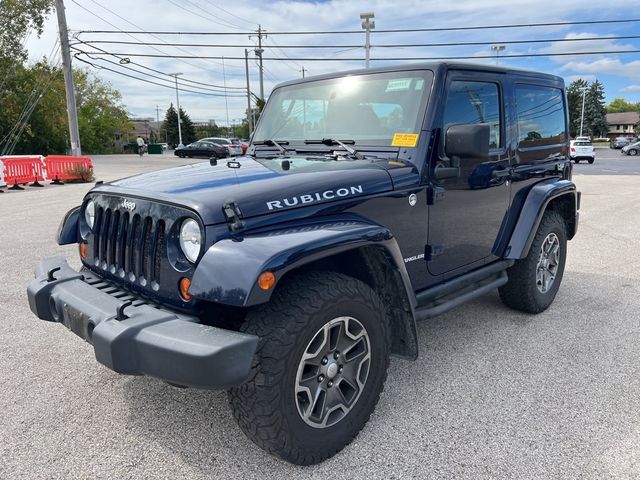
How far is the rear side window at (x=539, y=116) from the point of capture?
382cm

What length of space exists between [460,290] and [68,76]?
71.3 ft

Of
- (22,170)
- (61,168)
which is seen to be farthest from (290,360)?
(61,168)

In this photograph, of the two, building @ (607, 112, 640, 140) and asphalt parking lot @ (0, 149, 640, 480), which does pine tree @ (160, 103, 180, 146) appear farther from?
building @ (607, 112, 640, 140)

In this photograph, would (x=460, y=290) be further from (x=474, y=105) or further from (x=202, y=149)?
(x=202, y=149)

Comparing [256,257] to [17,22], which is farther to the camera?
[17,22]

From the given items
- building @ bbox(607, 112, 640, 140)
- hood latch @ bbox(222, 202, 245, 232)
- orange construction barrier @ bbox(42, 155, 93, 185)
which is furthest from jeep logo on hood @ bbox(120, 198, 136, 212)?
building @ bbox(607, 112, 640, 140)

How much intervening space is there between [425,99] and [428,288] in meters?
1.18

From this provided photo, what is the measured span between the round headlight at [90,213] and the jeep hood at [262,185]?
A: 0.11 metres

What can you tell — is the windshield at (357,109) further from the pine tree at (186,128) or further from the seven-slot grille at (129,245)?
the pine tree at (186,128)

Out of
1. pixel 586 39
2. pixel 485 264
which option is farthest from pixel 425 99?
pixel 586 39

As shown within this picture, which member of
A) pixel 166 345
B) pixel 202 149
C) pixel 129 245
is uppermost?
pixel 202 149

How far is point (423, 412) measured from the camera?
8.95ft

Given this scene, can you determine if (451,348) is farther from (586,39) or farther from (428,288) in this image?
(586,39)

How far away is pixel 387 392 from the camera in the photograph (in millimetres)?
2945
